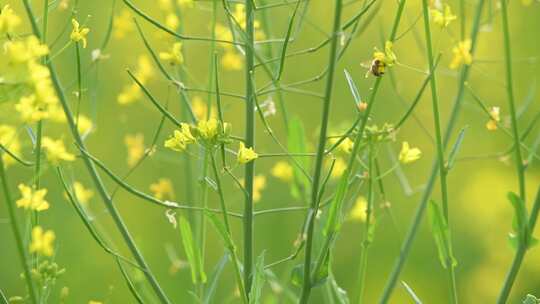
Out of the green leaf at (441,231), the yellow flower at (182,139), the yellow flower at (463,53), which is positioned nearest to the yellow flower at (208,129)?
the yellow flower at (182,139)

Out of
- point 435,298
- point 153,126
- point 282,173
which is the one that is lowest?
point 435,298

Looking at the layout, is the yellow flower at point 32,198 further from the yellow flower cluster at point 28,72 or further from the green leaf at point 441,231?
the green leaf at point 441,231

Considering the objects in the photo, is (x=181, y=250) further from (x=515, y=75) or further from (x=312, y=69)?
(x=515, y=75)

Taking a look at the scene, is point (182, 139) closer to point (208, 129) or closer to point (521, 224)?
point (208, 129)

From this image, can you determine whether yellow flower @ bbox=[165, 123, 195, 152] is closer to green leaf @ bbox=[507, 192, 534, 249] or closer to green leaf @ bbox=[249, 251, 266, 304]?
green leaf @ bbox=[249, 251, 266, 304]

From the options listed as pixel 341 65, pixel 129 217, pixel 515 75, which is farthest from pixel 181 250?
pixel 515 75

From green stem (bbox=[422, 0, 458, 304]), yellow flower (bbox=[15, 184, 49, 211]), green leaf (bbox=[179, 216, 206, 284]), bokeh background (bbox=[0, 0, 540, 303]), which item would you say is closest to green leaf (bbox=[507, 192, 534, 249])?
green stem (bbox=[422, 0, 458, 304])
